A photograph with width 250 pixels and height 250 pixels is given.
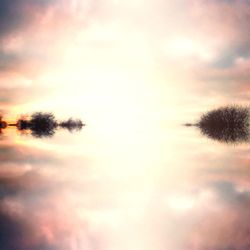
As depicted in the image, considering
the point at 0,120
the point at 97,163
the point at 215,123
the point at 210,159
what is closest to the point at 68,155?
the point at 97,163

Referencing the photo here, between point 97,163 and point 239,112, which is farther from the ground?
point 239,112

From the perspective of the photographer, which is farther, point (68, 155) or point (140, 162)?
point (68, 155)

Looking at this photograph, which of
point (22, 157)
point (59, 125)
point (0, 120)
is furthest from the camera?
point (59, 125)

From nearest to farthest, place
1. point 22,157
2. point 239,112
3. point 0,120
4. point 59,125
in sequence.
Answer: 1. point 22,157
2. point 239,112
3. point 0,120
4. point 59,125

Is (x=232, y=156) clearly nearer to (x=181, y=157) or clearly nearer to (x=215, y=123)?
(x=181, y=157)

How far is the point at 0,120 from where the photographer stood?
96.9 m

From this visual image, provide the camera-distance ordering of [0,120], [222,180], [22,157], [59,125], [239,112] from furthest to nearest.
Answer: [59,125], [0,120], [239,112], [22,157], [222,180]

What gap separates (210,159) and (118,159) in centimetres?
589

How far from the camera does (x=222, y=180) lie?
20.5 m

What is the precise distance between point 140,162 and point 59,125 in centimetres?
9838

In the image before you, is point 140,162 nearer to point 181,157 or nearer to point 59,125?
point 181,157

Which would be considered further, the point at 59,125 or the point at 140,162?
the point at 59,125

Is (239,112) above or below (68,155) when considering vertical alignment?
above

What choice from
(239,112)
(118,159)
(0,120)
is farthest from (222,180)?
(0,120)
